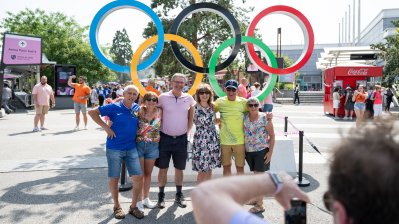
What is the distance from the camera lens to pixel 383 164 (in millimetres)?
893

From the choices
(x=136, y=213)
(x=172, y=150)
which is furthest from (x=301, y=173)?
(x=136, y=213)

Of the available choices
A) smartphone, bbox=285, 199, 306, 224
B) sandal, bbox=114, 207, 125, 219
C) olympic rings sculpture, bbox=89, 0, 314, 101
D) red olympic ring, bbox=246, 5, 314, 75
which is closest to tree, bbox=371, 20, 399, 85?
red olympic ring, bbox=246, 5, 314, 75

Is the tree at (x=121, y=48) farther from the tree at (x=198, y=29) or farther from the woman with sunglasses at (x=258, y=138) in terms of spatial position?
the woman with sunglasses at (x=258, y=138)

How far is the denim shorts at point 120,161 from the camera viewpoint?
4.56 m

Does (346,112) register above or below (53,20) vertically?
below

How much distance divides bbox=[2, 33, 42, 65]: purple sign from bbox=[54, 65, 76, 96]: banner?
426 centimetres

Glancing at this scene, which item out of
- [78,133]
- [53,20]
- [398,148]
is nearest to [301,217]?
[398,148]

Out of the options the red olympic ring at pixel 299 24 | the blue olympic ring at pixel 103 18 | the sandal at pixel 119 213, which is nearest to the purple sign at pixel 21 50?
the blue olympic ring at pixel 103 18

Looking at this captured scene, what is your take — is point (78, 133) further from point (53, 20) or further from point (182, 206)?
point (53, 20)

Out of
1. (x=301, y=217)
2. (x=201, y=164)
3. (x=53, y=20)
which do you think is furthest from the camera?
(x=53, y=20)

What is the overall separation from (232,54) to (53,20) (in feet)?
114

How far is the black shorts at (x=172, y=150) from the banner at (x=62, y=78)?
20023 millimetres

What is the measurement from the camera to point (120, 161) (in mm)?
4613

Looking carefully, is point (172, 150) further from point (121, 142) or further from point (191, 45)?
point (191, 45)
